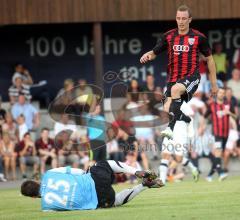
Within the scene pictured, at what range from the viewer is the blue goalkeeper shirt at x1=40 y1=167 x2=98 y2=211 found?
1261 centimetres

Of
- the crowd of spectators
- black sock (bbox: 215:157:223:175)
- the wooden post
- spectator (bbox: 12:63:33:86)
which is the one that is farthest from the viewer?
spectator (bbox: 12:63:33:86)

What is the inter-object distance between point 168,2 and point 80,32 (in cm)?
405

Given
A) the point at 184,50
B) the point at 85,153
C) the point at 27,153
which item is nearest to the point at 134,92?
the point at 85,153

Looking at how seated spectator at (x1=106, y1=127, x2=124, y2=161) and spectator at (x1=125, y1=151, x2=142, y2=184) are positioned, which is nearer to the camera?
spectator at (x1=125, y1=151, x2=142, y2=184)

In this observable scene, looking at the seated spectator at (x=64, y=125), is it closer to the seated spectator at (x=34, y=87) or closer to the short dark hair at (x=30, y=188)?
the seated spectator at (x=34, y=87)

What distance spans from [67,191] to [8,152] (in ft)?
37.9

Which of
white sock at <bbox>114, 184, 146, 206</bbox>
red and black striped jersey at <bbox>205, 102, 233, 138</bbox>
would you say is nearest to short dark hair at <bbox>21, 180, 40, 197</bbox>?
white sock at <bbox>114, 184, 146, 206</bbox>

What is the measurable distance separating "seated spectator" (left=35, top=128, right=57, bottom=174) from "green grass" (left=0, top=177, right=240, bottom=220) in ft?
21.1

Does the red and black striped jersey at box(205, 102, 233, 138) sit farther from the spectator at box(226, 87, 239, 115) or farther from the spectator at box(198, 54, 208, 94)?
the spectator at box(198, 54, 208, 94)

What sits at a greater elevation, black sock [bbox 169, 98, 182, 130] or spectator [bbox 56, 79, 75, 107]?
black sock [bbox 169, 98, 182, 130]

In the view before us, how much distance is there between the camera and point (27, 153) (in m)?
24.1

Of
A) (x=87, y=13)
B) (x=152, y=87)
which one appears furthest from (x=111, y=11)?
(x=152, y=87)

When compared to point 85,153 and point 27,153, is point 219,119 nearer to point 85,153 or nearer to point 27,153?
point 85,153

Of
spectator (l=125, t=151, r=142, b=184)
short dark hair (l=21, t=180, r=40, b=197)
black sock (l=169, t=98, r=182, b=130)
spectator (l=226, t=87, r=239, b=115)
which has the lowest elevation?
spectator (l=125, t=151, r=142, b=184)
